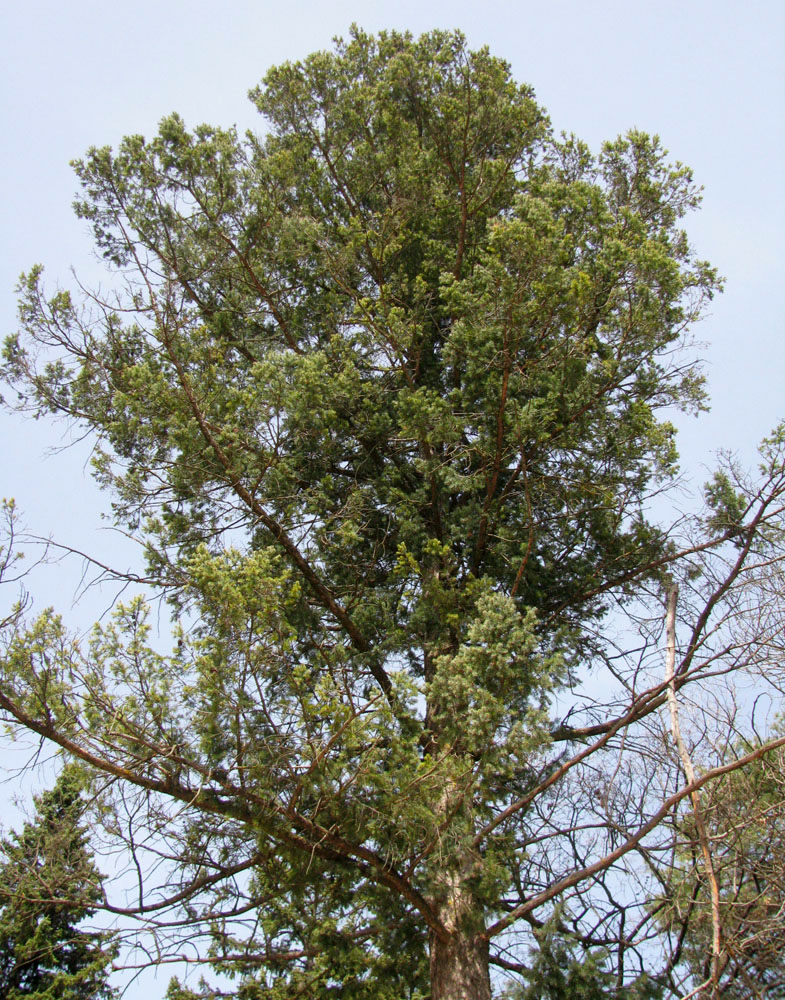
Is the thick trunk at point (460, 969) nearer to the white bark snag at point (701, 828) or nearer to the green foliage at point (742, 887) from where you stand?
the green foliage at point (742, 887)

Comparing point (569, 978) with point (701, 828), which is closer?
point (701, 828)

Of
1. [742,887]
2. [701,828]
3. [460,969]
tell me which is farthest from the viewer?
[460,969]

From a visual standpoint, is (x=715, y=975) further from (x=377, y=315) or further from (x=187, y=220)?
(x=187, y=220)

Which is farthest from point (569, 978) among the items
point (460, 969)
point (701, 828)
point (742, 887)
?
point (701, 828)

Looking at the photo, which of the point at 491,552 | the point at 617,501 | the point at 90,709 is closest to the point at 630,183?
the point at 617,501

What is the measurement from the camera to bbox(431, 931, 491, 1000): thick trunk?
5.63 metres

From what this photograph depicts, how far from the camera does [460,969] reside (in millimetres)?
5691

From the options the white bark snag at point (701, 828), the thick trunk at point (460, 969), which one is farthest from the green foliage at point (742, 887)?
the thick trunk at point (460, 969)

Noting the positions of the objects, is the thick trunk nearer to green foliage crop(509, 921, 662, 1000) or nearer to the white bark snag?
green foliage crop(509, 921, 662, 1000)

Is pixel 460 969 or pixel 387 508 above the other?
pixel 387 508

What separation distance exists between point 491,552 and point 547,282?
7.98ft

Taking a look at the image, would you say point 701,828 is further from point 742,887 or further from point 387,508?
point 387,508

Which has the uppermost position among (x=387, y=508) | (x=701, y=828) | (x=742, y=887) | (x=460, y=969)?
A: (x=387, y=508)

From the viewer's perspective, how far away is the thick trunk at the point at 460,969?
563 centimetres
